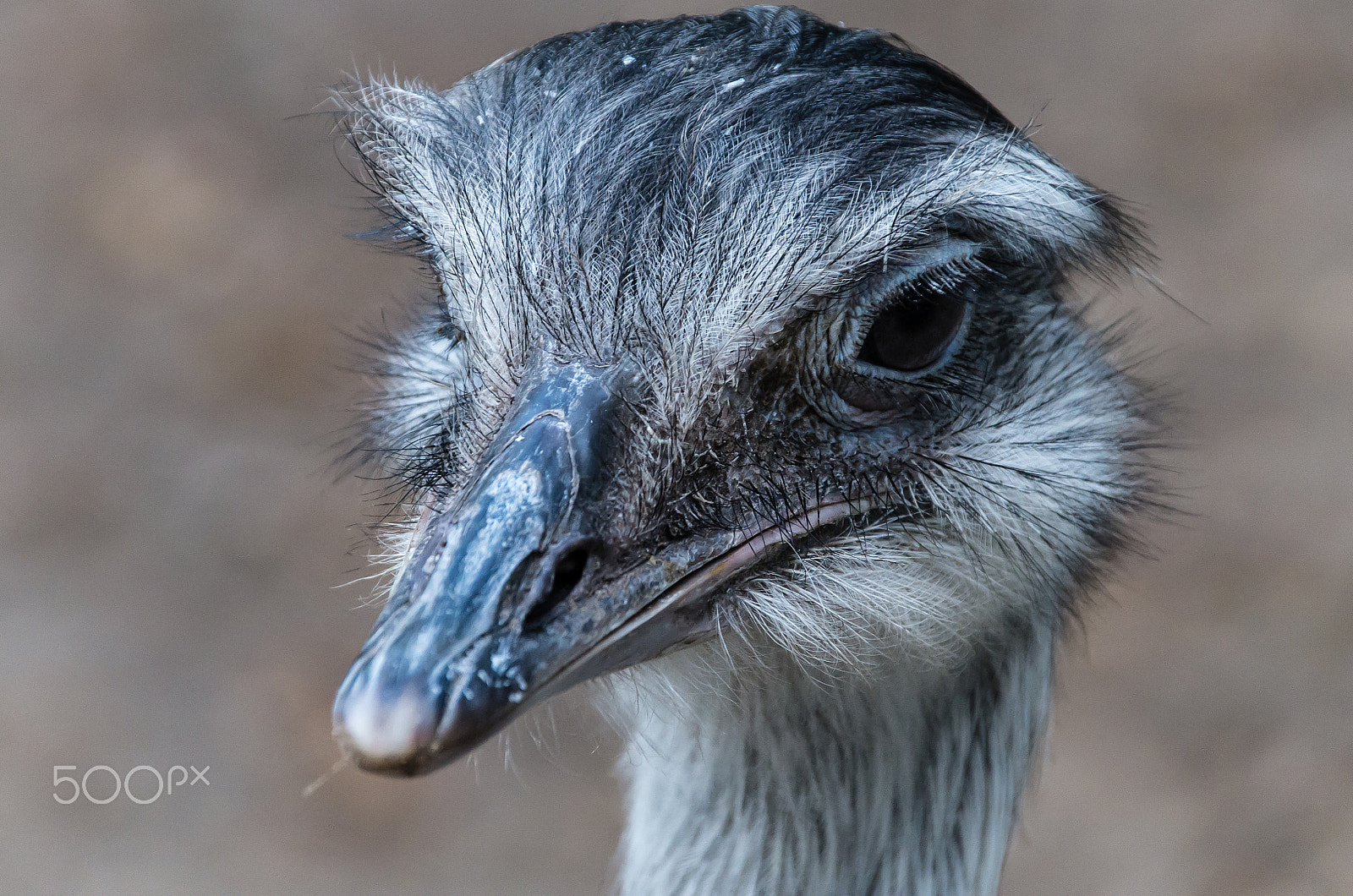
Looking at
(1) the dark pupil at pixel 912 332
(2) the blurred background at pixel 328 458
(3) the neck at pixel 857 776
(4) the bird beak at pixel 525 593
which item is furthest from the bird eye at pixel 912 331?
(2) the blurred background at pixel 328 458

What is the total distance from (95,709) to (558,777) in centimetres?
129

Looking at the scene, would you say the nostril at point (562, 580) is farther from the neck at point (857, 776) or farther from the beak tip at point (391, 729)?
the neck at point (857, 776)

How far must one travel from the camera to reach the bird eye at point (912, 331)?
166 centimetres

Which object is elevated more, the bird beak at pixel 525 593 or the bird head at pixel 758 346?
the bird head at pixel 758 346

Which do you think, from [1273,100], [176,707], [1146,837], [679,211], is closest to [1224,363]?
[1273,100]

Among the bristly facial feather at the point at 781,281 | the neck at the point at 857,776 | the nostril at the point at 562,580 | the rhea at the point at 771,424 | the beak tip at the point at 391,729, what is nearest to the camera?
the beak tip at the point at 391,729

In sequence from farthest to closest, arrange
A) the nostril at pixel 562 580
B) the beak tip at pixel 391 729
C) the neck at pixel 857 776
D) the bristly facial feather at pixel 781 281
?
the neck at pixel 857 776 → the bristly facial feather at pixel 781 281 → the nostril at pixel 562 580 → the beak tip at pixel 391 729

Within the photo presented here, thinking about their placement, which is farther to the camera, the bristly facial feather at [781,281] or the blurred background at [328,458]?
the blurred background at [328,458]

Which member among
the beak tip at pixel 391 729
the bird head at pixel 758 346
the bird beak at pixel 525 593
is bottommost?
the beak tip at pixel 391 729

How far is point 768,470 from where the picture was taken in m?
1.60

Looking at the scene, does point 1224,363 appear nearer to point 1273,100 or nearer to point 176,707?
point 1273,100

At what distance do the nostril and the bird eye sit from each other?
43cm

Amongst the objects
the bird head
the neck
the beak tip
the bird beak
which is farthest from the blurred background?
the beak tip

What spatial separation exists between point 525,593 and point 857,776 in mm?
660
